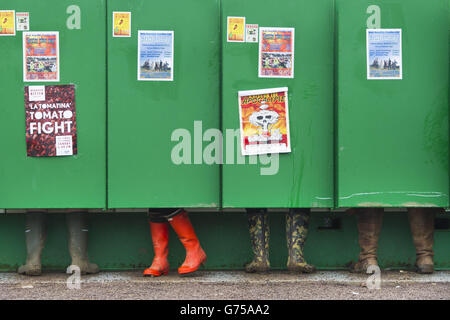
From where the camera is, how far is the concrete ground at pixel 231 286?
157 inches

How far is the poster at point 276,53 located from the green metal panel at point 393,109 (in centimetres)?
39

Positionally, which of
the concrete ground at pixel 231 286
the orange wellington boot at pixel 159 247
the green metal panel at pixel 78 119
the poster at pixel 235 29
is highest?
the poster at pixel 235 29

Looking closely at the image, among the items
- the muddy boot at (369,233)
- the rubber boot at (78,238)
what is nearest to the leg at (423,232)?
the muddy boot at (369,233)

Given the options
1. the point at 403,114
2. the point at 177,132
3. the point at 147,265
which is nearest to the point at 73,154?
the point at 177,132

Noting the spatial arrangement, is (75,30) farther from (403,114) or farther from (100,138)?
(403,114)

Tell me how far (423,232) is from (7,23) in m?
3.82

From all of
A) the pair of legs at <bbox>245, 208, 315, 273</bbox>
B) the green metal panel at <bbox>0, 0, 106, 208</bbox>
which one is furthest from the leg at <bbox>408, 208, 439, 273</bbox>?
the green metal panel at <bbox>0, 0, 106, 208</bbox>

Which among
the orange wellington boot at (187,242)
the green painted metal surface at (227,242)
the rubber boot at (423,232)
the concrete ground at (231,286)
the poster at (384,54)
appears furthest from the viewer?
the green painted metal surface at (227,242)

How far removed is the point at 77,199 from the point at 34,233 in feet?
1.67

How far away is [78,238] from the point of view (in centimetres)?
465

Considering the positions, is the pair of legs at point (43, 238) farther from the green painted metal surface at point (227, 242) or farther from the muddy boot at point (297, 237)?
the muddy boot at point (297, 237)

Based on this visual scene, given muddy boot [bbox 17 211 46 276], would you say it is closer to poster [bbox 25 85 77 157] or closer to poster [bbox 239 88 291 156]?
poster [bbox 25 85 77 157]

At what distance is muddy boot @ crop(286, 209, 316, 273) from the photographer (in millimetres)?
4629

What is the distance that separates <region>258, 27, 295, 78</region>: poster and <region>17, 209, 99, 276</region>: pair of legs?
1.91m
